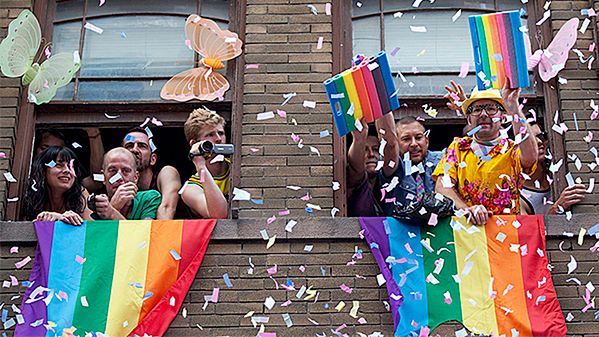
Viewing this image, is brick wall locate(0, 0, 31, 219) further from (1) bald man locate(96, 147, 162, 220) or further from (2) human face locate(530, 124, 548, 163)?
(2) human face locate(530, 124, 548, 163)

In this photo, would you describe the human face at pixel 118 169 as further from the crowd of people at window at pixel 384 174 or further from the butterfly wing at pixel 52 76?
the butterfly wing at pixel 52 76

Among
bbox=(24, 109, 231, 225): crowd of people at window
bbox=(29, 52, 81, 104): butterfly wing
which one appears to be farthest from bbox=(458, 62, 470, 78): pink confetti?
bbox=(29, 52, 81, 104): butterfly wing

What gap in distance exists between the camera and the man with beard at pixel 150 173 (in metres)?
8.15

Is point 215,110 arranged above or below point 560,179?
above

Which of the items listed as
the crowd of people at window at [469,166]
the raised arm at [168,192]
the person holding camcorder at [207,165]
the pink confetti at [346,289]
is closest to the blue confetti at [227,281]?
the person holding camcorder at [207,165]

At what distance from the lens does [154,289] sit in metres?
7.52

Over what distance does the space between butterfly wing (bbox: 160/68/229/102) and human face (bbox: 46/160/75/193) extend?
0.98 metres

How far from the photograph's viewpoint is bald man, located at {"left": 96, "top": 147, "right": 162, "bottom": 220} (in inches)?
312

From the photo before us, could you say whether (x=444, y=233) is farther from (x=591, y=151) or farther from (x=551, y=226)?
(x=591, y=151)

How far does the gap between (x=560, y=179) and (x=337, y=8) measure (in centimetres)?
229

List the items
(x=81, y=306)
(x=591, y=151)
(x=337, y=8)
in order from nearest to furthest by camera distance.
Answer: (x=81, y=306), (x=591, y=151), (x=337, y=8)

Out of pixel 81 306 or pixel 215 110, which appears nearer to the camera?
pixel 81 306

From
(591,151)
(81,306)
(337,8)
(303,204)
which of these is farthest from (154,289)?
(591,151)

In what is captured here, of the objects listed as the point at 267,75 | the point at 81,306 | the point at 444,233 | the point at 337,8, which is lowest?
the point at 81,306
